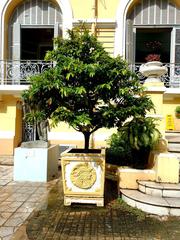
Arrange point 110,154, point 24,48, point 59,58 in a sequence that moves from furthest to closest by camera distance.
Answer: point 24,48, point 110,154, point 59,58

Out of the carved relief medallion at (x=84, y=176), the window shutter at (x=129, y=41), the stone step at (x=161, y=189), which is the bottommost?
the stone step at (x=161, y=189)

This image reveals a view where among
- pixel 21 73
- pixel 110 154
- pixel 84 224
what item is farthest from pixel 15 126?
pixel 84 224

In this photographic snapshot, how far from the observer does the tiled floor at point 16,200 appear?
454cm

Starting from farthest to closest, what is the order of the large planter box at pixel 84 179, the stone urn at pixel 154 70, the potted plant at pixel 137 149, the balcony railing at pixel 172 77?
1. the balcony railing at pixel 172 77
2. the stone urn at pixel 154 70
3. the potted plant at pixel 137 149
4. the large planter box at pixel 84 179

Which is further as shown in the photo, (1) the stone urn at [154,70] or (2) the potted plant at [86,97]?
(1) the stone urn at [154,70]

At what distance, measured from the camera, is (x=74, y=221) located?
4.66 meters

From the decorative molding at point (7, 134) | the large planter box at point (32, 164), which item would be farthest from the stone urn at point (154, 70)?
the decorative molding at point (7, 134)

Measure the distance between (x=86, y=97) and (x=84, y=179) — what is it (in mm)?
1409

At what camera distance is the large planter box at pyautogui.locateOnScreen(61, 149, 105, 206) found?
539 cm

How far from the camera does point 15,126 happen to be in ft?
39.7

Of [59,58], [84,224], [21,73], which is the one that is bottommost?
[84,224]

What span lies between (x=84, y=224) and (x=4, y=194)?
7.62 ft

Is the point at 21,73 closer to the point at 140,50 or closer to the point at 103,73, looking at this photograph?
the point at 140,50

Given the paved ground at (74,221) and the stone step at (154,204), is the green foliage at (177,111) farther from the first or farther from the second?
the stone step at (154,204)
